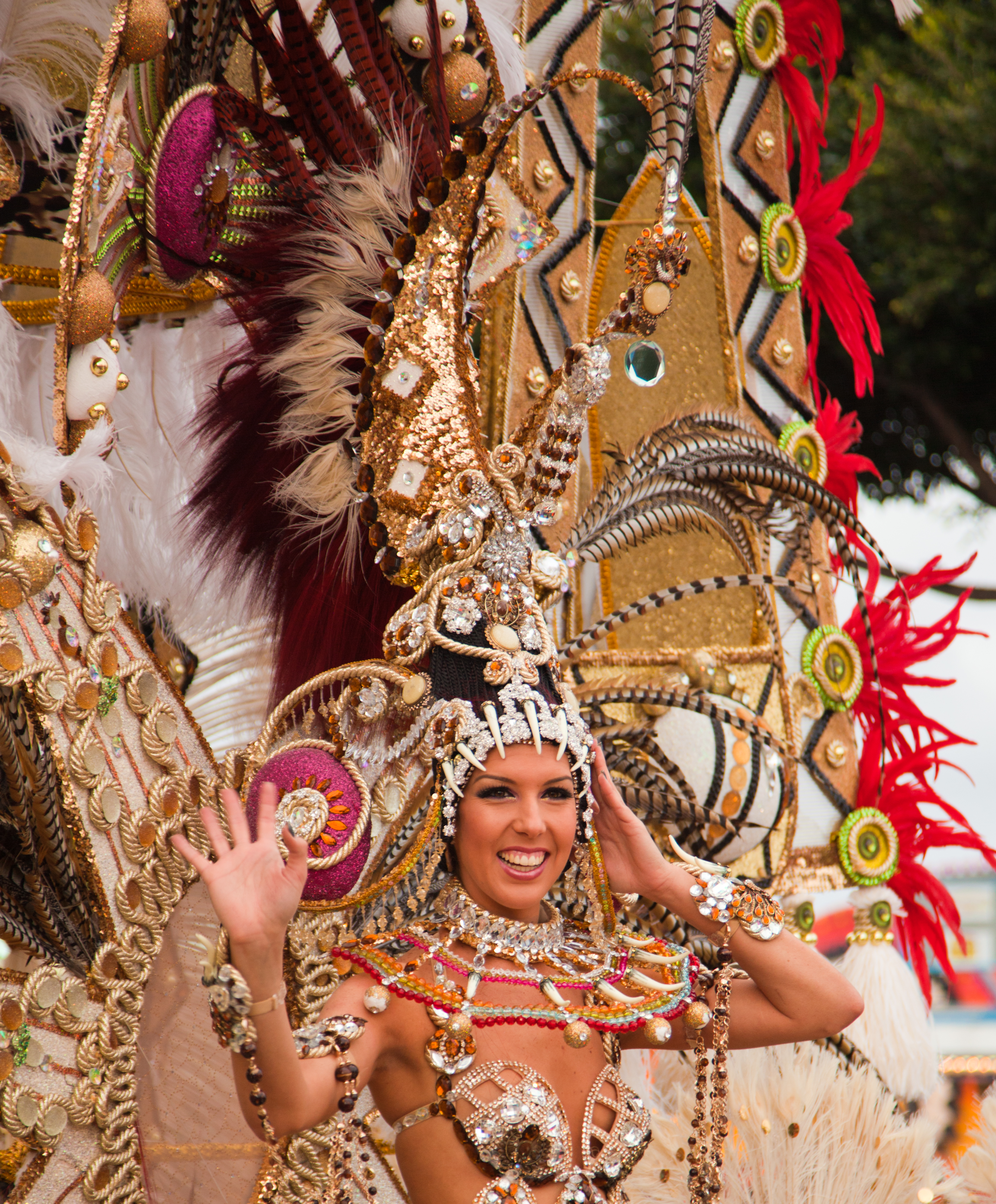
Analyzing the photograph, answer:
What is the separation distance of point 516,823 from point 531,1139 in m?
0.43

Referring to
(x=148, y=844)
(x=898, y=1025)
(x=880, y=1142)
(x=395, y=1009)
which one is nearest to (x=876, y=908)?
(x=898, y=1025)

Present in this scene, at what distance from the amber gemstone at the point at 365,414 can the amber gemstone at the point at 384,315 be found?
119 mm

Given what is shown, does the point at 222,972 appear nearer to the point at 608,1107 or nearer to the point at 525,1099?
the point at 525,1099

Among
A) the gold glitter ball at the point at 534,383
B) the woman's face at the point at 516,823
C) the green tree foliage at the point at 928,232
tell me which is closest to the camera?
the woman's face at the point at 516,823

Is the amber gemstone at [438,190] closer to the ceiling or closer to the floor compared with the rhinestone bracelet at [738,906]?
closer to the ceiling

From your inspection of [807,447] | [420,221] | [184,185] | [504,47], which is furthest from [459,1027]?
[807,447]

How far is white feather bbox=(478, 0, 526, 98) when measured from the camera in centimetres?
239

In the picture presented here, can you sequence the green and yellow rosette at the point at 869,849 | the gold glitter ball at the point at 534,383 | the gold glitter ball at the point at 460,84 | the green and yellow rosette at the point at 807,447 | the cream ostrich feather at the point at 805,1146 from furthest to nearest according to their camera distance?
1. the green and yellow rosette at the point at 807,447
2. the green and yellow rosette at the point at 869,849
3. the gold glitter ball at the point at 534,383
4. the cream ostrich feather at the point at 805,1146
5. the gold glitter ball at the point at 460,84

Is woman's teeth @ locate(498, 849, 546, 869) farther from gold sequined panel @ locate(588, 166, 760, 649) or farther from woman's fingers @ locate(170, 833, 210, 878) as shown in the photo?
gold sequined panel @ locate(588, 166, 760, 649)

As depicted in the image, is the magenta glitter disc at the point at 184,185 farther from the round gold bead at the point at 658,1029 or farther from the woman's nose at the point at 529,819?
the round gold bead at the point at 658,1029

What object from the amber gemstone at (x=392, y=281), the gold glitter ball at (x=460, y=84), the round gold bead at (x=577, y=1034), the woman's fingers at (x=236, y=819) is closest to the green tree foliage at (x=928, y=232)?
the gold glitter ball at (x=460, y=84)

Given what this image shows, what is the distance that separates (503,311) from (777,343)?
83 centimetres

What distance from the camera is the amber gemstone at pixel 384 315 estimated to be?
2025 mm

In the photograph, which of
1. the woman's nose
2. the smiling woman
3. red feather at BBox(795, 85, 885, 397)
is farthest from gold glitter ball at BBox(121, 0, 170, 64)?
red feather at BBox(795, 85, 885, 397)
